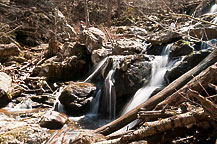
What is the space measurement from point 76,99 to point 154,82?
11.0ft

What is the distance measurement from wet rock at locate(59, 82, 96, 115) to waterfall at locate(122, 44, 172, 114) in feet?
6.18

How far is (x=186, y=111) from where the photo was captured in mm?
2889

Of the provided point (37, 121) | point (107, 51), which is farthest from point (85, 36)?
point (37, 121)

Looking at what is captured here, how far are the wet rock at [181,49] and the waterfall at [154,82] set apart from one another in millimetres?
352

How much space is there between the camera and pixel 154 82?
7.35 meters

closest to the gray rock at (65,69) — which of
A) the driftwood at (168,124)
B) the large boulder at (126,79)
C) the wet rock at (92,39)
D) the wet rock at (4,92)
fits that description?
the wet rock at (92,39)

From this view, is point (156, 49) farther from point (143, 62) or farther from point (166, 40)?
point (143, 62)

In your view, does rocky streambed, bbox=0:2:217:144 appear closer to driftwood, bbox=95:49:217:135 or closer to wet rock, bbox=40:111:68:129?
wet rock, bbox=40:111:68:129

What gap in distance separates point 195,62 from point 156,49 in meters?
3.11

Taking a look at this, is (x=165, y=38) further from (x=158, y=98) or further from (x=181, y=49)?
A: (x=158, y=98)

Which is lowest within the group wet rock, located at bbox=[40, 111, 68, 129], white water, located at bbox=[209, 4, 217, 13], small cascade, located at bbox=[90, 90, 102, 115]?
small cascade, located at bbox=[90, 90, 102, 115]

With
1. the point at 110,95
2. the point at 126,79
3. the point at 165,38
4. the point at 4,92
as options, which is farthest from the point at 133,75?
the point at 4,92

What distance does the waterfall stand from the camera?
683 cm

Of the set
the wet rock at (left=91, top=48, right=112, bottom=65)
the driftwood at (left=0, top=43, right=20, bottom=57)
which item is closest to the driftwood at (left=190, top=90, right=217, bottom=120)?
the wet rock at (left=91, top=48, right=112, bottom=65)
